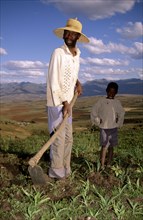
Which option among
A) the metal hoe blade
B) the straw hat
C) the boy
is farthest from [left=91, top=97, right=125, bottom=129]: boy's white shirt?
the metal hoe blade

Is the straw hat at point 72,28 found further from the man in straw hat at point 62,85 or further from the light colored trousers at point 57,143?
the light colored trousers at point 57,143

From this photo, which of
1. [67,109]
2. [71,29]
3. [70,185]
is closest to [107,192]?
[70,185]

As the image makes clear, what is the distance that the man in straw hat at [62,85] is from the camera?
19.2 feet

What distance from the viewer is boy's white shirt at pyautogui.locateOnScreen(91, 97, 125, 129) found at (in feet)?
23.9

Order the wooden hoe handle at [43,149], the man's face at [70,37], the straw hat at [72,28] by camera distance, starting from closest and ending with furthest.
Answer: the wooden hoe handle at [43,149], the straw hat at [72,28], the man's face at [70,37]

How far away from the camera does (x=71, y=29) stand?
5.80 metres

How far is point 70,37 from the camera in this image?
19.6 feet

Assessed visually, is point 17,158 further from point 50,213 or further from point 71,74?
point 50,213

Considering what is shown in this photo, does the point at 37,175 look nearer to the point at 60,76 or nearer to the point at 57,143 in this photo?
the point at 57,143

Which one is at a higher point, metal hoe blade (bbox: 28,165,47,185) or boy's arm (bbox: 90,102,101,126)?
boy's arm (bbox: 90,102,101,126)

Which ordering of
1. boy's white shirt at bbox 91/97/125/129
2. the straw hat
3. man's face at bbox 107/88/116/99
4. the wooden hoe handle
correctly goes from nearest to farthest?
the wooden hoe handle < the straw hat < man's face at bbox 107/88/116/99 < boy's white shirt at bbox 91/97/125/129

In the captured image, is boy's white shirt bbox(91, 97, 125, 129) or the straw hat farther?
boy's white shirt bbox(91, 97, 125, 129)

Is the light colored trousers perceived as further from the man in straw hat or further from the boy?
the boy

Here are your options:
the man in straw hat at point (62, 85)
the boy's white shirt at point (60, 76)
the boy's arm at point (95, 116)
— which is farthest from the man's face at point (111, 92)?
the boy's white shirt at point (60, 76)
